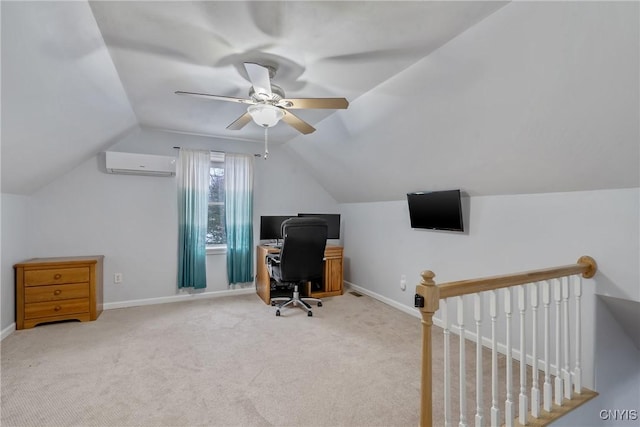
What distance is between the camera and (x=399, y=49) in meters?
2.02

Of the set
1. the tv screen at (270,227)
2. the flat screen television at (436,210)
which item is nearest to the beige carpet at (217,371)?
the flat screen television at (436,210)

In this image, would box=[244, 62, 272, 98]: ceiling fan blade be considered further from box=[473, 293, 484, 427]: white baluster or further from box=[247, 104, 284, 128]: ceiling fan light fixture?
box=[473, 293, 484, 427]: white baluster

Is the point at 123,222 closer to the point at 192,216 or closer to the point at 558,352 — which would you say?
the point at 192,216

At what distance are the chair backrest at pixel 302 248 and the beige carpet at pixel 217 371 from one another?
0.51 metres

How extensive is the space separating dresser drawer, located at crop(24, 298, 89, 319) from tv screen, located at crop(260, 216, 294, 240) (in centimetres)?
→ 219

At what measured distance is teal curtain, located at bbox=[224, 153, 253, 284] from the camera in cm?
440

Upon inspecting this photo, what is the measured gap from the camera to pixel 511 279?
68.1 inches

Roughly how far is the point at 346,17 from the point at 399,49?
50cm

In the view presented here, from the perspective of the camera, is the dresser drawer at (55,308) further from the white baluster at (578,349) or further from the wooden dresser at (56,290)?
the white baluster at (578,349)

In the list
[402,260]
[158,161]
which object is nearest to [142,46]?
[158,161]

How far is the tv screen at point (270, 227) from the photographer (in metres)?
4.49

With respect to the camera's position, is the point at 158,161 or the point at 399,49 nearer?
the point at 399,49

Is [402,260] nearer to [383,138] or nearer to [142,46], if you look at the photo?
[383,138]

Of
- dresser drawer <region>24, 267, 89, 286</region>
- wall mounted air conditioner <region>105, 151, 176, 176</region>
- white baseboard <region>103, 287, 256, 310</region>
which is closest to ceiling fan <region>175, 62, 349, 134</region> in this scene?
wall mounted air conditioner <region>105, 151, 176, 176</region>
